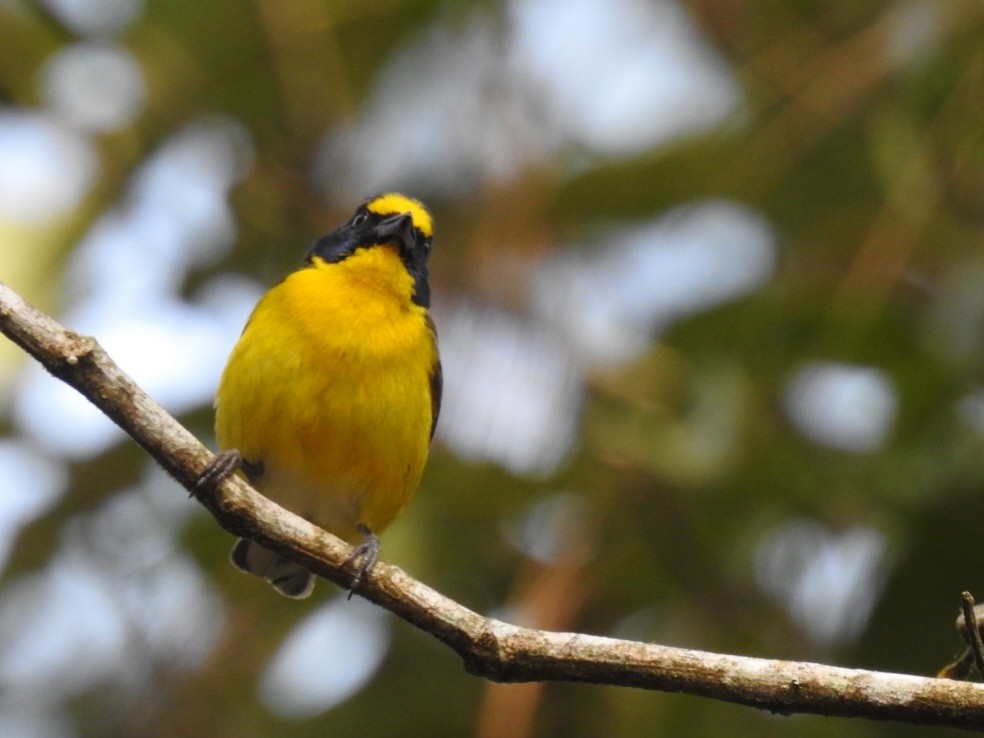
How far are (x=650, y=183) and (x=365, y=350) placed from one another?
2.59 m

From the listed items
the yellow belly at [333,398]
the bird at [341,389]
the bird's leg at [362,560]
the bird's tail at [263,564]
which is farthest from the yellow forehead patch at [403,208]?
the bird's leg at [362,560]

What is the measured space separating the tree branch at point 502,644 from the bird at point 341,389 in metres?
0.95

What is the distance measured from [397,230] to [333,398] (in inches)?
32.5

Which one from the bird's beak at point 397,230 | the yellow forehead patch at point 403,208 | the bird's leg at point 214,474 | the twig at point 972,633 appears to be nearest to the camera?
the twig at point 972,633

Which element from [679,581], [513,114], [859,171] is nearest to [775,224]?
[859,171]

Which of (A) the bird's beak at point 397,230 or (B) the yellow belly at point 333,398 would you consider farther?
(A) the bird's beak at point 397,230

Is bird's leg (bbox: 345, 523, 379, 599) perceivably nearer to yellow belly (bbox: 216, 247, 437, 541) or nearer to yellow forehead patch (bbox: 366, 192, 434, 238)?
yellow belly (bbox: 216, 247, 437, 541)

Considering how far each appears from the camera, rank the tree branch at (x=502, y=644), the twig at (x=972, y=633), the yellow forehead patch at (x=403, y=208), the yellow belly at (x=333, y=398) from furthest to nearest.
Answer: the yellow forehead patch at (x=403, y=208) → the yellow belly at (x=333, y=398) → the tree branch at (x=502, y=644) → the twig at (x=972, y=633)

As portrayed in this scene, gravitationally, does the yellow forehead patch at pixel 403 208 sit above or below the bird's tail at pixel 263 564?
above

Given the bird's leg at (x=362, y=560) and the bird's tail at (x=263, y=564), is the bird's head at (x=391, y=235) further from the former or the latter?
the bird's leg at (x=362, y=560)

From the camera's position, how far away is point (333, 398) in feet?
14.0

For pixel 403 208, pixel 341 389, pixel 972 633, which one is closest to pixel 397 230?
pixel 403 208

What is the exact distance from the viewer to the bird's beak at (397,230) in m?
4.84

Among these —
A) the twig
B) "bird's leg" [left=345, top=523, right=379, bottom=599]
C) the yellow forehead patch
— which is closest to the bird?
the yellow forehead patch
